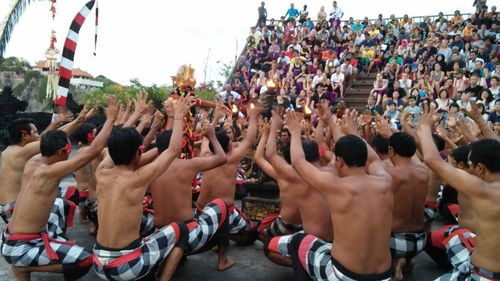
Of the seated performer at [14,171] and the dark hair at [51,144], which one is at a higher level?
the dark hair at [51,144]

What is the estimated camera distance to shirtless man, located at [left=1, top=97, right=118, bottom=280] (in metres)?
3.45

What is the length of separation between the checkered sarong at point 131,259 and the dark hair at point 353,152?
1.63 m

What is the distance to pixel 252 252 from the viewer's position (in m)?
4.73

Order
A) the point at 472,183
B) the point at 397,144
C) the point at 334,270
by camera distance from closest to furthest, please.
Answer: the point at 472,183 < the point at 334,270 < the point at 397,144

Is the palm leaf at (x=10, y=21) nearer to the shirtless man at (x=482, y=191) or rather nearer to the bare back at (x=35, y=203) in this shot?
the bare back at (x=35, y=203)

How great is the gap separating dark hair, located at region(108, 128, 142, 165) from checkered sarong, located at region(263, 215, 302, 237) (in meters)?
1.74

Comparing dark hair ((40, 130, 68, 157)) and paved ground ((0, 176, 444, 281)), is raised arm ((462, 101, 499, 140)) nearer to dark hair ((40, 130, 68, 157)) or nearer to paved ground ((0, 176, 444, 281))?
paved ground ((0, 176, 444, 281))

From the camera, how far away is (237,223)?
466 cm

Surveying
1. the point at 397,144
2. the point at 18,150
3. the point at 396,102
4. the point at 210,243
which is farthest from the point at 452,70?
the point at 18,150

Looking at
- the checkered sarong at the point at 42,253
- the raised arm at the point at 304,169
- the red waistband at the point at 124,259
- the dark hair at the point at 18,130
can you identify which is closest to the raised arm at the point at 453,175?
the raised arm at the point at 304,169

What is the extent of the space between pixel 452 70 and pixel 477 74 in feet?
4.23

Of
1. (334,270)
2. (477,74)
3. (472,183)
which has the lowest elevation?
(334,270)

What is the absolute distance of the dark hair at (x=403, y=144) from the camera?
12.5 ft

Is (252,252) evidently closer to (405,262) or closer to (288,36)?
(405,262)
